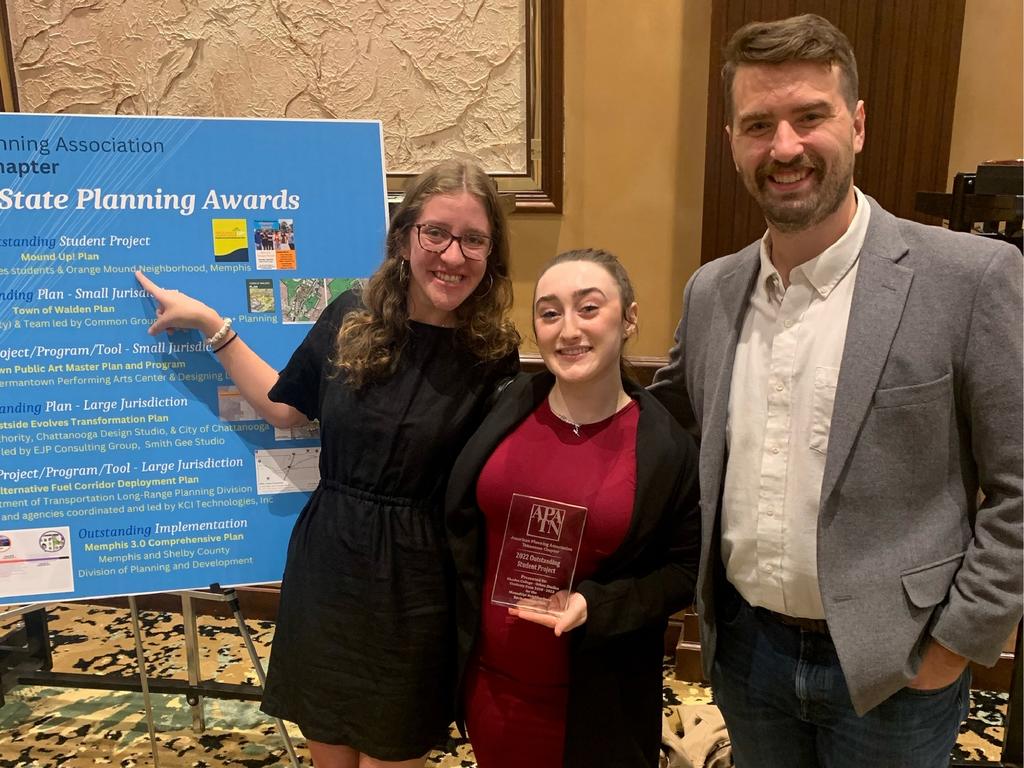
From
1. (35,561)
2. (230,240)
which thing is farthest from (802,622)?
(35,561)

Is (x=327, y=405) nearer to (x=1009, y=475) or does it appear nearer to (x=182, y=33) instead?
(x=1009, y=475)

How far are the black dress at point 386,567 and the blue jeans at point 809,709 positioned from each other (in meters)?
0.59

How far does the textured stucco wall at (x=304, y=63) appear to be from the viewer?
254cm

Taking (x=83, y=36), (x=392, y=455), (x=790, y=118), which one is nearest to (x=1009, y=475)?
(x=790, y=118)

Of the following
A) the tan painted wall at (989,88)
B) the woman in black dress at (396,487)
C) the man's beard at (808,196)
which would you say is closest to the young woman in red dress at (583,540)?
the woman in black dress at (396,487)

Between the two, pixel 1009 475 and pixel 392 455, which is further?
pixel 392 455

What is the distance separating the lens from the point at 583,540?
135 cm

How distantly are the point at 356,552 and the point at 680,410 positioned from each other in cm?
76

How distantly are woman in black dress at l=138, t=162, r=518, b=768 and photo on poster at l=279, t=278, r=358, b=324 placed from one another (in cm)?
28

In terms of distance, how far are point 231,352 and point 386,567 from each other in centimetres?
67

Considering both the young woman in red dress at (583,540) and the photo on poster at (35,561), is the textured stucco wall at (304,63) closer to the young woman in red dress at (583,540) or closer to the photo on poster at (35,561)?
the young woman in red dress at (583,540)

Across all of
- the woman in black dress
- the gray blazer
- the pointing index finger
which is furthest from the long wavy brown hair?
the gray blazer

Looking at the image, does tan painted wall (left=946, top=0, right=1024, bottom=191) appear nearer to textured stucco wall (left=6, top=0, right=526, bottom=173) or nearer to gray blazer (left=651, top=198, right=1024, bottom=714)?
textured stucco wall (left=6, top=0, right=526, bottom=173)

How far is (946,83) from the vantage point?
88.8 inches
